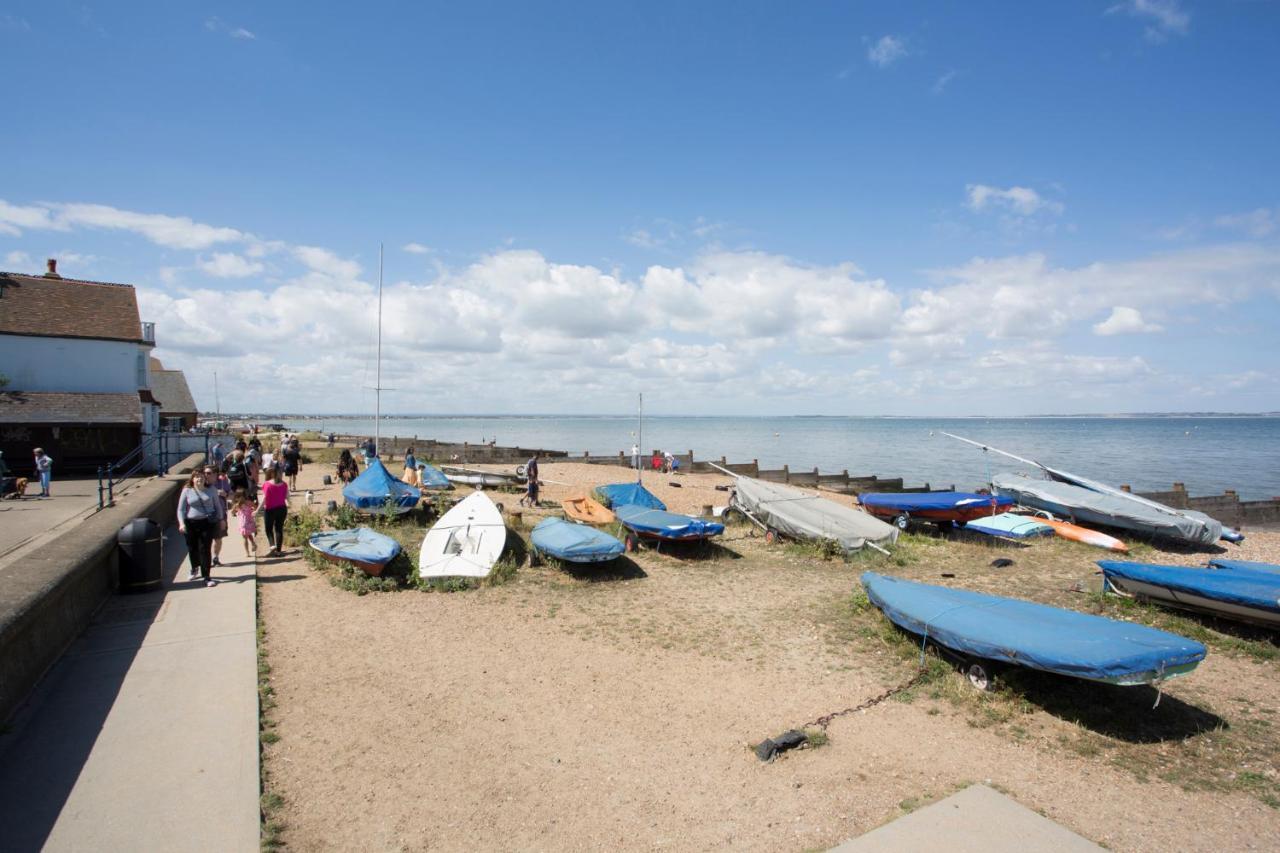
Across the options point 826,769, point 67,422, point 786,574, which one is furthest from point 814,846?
point 67,422

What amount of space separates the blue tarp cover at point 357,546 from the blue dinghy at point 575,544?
3.16 meters

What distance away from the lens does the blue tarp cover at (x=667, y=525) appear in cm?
1523

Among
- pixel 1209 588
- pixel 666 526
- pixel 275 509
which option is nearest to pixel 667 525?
pixel 666 526

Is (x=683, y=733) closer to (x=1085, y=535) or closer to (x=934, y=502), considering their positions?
(x=934, y=502)

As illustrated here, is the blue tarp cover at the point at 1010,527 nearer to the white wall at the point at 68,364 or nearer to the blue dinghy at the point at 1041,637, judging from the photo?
the blue dinghy at the point at 1041,637

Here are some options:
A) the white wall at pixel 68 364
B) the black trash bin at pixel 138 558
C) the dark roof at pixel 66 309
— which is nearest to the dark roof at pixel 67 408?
the white wall at pixel 68 364

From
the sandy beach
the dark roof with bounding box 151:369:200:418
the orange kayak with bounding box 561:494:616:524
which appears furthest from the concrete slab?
the dark roof with bounding box 151:369:200:418

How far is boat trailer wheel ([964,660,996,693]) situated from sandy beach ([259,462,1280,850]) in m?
0.19

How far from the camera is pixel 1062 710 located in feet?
24.6

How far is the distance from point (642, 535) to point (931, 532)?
908 centimetres

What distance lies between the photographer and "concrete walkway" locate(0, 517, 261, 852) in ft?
15.9

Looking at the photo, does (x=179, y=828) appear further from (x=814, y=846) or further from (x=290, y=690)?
(x=814, y=846)

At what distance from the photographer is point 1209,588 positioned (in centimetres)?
1023

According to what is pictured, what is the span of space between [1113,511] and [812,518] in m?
9.39
